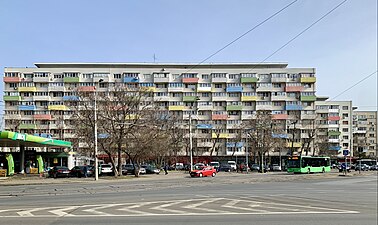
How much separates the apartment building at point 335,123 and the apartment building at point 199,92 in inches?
248

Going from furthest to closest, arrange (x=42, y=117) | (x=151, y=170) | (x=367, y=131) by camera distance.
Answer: (x=367, y=131)
(x=42, y=117)
(x=151, y=170)

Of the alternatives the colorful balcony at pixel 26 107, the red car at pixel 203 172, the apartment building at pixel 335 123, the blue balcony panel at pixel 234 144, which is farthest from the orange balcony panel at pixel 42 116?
the apartment building at pixel 335 123

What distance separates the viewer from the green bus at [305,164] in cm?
5491

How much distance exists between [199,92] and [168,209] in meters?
88.1

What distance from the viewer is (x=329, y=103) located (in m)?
114

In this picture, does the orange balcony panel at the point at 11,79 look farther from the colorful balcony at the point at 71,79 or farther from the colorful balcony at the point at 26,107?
the colorful balcony at the point at 71,79

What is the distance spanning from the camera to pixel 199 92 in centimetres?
10231

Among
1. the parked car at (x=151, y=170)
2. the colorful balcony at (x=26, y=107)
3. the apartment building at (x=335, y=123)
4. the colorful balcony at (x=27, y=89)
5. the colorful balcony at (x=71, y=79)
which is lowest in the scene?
the parked car at (x=151, y=170)

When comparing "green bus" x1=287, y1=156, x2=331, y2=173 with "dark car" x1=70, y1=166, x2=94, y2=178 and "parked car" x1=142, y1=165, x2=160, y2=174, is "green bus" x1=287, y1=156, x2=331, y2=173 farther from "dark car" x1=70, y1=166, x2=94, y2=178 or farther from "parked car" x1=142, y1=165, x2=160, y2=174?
"dark car" x1=70, y1=166, x2=94, y2=178

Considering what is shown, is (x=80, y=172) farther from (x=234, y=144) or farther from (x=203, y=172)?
(x=234, y=144)

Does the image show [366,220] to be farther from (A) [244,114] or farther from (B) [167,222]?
(A) [244,114]

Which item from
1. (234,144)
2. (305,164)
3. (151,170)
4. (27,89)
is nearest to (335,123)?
(234,144)

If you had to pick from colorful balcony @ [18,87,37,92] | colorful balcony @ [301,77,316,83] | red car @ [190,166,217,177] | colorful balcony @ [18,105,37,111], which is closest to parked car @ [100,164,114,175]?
red car @ [190,166,217,177]

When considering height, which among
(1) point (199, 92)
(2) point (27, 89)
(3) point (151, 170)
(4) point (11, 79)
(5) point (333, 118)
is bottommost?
(3) point (151, 170)
